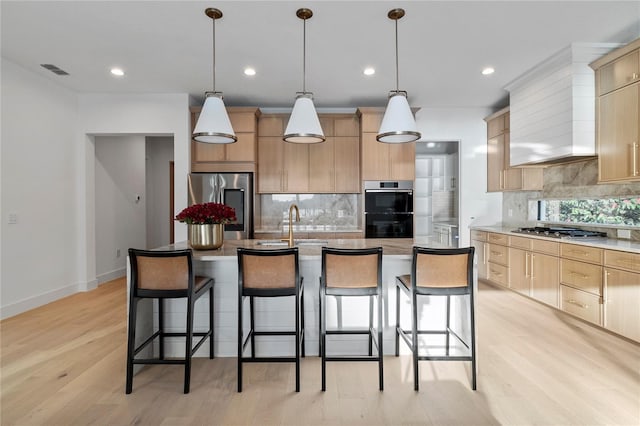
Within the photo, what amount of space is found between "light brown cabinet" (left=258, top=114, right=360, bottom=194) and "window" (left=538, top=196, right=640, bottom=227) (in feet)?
8.70

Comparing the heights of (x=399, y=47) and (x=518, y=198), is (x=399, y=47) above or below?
above

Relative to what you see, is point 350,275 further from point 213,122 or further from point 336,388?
point 213,122

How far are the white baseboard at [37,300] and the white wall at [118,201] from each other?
0.46 metres

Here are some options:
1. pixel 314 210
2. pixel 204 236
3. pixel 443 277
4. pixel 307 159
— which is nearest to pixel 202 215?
pixel 204 236

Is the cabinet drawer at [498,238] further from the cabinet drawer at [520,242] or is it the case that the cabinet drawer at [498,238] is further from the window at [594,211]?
the window at [594,211]

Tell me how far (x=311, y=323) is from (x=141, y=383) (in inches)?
49.2

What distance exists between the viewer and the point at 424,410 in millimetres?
1933

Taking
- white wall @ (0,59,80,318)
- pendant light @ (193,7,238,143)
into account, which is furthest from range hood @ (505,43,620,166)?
white wall @ (0,59,80,318)

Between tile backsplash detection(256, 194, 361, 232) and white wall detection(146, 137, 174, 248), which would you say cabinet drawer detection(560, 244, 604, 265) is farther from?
white wall detection(146, 137, 174, 248)

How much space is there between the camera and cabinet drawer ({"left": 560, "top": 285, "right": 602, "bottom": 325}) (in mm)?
3074

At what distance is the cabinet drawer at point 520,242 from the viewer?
157 inches

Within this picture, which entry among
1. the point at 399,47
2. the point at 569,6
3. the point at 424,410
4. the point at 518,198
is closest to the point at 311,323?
the point at 424,410

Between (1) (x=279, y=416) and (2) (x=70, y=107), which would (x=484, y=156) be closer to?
(1) (x=279, y=416)

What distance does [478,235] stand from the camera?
197 inches
